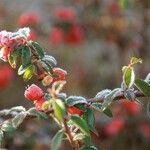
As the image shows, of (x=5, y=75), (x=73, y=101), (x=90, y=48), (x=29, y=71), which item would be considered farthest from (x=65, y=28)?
(x=73, y=101)

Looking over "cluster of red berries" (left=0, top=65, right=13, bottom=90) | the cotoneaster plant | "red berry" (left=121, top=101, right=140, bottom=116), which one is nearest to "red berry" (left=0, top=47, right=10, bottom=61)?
the cotoneaster plant

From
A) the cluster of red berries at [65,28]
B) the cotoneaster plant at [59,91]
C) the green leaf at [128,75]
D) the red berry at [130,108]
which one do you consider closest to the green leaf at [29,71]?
the cotoneaster plant at [59,91]

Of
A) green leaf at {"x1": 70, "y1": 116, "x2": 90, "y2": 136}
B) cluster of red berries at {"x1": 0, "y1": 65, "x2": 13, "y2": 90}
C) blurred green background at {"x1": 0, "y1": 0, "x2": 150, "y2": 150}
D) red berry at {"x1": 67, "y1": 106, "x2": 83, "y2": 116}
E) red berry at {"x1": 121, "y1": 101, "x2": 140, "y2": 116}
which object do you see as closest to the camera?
green leaf at {"x1": 70, "y1": 116, "x2": 90, "y2": 136}

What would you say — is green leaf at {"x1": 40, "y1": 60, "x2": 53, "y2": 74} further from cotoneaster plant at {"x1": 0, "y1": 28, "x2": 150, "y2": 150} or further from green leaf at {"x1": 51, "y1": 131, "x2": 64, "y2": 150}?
green leaf at {"x1": 51, "y1": 131, "x2": 64, "y2": 150}


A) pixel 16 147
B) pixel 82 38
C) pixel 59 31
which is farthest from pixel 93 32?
pixel 16 147

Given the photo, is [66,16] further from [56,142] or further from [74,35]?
[56,142]
